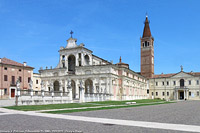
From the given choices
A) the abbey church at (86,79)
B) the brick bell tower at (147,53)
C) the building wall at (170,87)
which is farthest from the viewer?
the brick bell tower at (147,53)

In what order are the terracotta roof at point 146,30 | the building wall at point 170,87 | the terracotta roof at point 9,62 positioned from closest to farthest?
the terracotta roof at point 9,62
the building wall at point 170,87
the terracotta roof at point 146,30

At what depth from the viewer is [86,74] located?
55094 mm

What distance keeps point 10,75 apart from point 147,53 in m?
58.5

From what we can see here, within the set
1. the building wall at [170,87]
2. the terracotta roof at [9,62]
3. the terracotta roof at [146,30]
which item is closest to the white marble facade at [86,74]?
the terracotta roof at [9,62]

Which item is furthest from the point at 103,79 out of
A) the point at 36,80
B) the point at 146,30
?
the point at 146,30

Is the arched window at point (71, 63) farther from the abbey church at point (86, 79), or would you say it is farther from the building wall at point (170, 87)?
the building wall at point (170, 87)

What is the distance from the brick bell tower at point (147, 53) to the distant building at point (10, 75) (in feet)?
170

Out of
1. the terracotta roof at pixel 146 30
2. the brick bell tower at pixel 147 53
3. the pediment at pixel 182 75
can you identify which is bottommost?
the pediment at pixel 182 75

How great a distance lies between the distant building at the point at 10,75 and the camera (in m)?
47.1

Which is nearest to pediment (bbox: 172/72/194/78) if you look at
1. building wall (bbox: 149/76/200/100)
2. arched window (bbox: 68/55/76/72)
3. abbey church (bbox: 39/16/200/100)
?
abbey church (bbox: 39/16/200/100)

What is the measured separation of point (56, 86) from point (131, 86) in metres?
21.8

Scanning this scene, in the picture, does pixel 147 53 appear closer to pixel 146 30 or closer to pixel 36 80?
pixel 146 30

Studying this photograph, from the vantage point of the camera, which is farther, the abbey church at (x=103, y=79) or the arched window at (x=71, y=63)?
the arched window at (x=71, y=63)

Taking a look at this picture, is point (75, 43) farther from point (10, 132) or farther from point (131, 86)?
point (10, 132)
